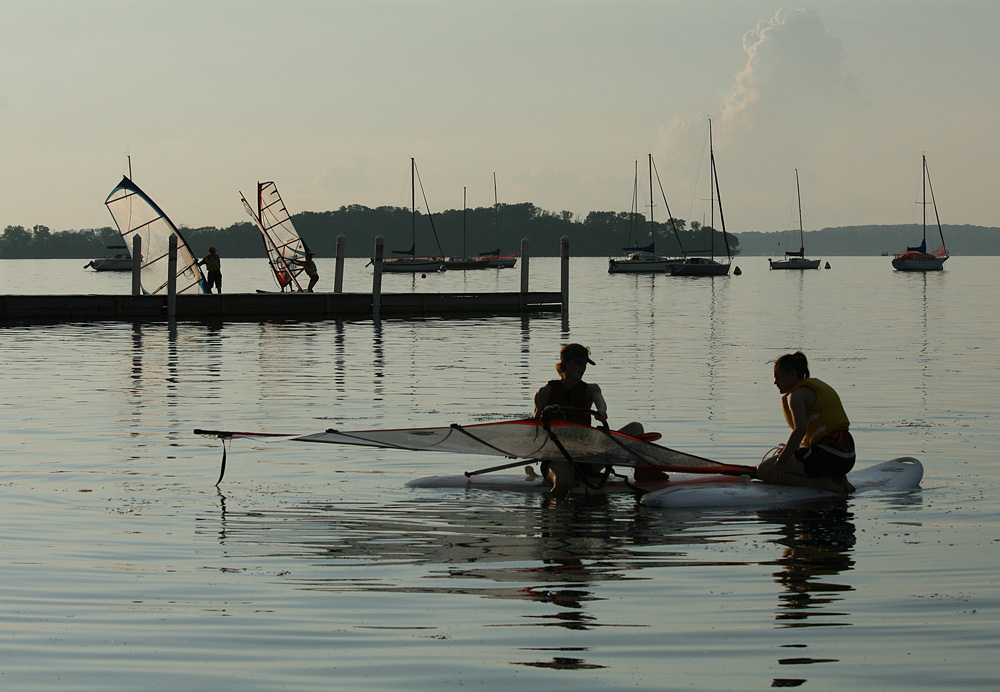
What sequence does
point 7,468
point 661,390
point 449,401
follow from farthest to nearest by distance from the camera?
point 661,390, point 449,401, point 7,468

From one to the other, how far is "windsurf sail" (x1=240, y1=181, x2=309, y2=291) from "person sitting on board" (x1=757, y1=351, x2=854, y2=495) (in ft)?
115

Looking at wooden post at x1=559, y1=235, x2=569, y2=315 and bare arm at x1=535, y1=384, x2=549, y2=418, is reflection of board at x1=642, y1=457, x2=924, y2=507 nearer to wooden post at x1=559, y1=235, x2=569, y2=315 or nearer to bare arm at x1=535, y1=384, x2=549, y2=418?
bare arm at x1=535, y1=384, x2=549, y2=418

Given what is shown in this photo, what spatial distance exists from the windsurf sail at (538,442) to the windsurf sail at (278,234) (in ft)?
110

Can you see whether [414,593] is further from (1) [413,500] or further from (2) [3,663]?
(1) [413,500]

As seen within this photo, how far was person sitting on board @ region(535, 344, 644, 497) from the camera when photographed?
939 cm

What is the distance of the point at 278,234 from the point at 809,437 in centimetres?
3606

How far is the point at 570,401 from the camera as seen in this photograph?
378 inches

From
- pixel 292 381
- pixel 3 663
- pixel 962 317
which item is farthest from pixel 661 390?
pixel 962 317

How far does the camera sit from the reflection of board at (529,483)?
9.78 metres

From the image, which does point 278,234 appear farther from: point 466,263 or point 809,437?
point 466,263

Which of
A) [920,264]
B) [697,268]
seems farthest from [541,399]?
[920,264]

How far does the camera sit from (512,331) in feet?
96.7

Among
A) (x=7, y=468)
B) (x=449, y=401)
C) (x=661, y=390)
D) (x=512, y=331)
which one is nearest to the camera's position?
(x=7, y=468)

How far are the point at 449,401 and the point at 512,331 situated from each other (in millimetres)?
13425
